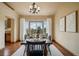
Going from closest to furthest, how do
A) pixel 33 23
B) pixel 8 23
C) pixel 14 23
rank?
pixel 14 23 → pixel 8 23 → pixel 33 23

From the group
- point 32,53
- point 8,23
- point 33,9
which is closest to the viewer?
point 32,53

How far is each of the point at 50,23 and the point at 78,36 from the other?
5975 mm

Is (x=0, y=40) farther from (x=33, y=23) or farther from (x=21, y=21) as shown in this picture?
(x=33, y=23)

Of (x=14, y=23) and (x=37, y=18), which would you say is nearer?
(x=14, y=23)

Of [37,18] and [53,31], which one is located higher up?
[37,18]

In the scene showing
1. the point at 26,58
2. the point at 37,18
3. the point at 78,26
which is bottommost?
the point at 26,58

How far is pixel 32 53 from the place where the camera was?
387 cm

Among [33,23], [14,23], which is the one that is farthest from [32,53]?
[33,23]

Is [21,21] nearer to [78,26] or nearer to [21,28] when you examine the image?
A: [21,28]

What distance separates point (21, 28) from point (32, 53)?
6.31 metres

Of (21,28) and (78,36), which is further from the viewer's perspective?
(21,28)

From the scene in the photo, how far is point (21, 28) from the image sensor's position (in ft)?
33.0

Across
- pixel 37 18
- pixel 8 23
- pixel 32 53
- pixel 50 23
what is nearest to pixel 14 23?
pixel 8 23

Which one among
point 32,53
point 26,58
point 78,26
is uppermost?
point 78,26
